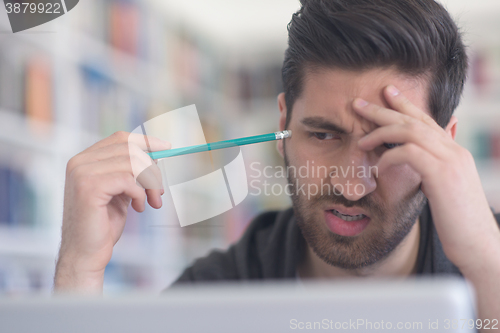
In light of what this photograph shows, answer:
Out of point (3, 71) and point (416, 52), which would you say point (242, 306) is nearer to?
point (416, 52)

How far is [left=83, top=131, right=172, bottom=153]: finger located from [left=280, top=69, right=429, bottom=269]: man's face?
0.33m

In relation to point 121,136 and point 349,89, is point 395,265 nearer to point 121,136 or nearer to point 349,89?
point 349,89

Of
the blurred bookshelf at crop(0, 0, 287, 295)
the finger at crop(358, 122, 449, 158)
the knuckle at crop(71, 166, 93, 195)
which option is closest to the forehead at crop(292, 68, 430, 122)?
the finger at crop(358, 122, 449, 158)

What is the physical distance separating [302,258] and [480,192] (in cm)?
55

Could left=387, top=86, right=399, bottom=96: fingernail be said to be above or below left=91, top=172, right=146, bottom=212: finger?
above

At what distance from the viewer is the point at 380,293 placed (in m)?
0.24

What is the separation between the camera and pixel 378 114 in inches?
33.4

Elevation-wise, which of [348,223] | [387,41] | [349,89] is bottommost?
[348,223]

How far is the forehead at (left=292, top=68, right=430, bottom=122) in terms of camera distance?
92 cm

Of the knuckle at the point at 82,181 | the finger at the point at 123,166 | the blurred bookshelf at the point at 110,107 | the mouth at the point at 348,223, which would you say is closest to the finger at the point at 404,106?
the mouth at the point at 348,223

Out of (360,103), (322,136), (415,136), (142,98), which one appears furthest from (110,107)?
(415,136)

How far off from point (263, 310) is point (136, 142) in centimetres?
71

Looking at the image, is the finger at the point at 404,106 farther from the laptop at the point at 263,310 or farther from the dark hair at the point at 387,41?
the laptop at the point at 263,310

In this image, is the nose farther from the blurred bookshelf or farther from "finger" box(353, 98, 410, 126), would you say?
the blurred bookshelf
